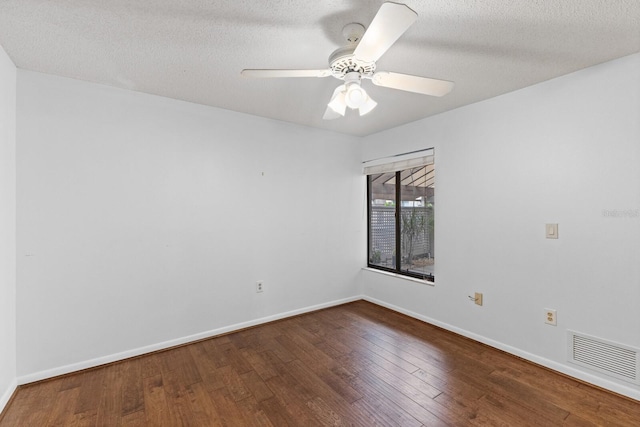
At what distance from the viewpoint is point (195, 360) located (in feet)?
8.02

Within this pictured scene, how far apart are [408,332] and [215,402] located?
6.20 feet

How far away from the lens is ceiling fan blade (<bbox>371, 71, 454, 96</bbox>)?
1611 mm

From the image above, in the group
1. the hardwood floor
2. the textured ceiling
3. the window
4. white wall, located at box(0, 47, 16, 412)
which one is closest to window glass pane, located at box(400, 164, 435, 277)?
the window

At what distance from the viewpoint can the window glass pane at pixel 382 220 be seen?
3.88 meters

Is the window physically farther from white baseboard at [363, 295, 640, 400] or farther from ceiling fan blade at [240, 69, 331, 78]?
ceiling fan blade at [240, 69, 331, 78]

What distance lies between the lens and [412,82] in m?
1.66

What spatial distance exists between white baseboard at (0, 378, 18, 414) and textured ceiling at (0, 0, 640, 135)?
219cm

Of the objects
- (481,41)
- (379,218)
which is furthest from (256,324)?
(481,41)

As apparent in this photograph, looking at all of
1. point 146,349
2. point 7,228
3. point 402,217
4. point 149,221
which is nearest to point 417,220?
point 402,217

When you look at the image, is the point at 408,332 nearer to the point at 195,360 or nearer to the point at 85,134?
the point at 195,360

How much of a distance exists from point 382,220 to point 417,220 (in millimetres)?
575

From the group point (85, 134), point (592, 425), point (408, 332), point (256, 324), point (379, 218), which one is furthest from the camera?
point (379, 218)

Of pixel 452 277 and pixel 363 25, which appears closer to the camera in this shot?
pixel 363 25

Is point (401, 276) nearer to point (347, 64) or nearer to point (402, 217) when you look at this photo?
point (402, 217)
